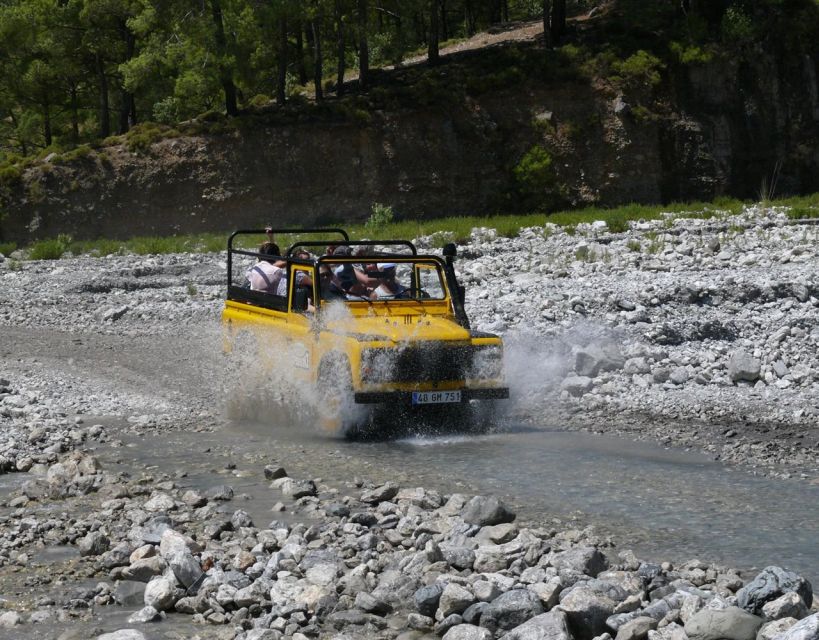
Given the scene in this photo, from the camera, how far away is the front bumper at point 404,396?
1156 centimetres

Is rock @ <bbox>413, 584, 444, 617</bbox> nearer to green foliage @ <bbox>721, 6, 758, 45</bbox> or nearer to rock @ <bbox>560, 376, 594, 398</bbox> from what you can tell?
rock @ <bbox>560, 376, 594, 398</bbox>

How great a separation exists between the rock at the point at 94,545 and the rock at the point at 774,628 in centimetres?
460

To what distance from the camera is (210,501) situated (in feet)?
30.8

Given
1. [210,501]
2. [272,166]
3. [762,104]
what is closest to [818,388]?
[210,501]

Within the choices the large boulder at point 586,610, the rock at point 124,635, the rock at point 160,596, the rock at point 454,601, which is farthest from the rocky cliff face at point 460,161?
the large boulder at point 586,610

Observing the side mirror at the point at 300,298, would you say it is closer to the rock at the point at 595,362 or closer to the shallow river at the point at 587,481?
the shallow river at the point at 587,481

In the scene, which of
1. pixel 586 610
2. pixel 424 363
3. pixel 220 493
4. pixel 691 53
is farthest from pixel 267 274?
pixel 691 53

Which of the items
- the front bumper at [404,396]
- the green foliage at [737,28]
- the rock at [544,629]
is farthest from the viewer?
the green foliage at [737,28]

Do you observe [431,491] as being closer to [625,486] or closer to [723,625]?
[625,486]

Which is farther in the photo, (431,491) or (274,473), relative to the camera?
(274,473)

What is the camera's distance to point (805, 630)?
555cm

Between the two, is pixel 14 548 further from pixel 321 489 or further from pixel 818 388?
pixel 818 388

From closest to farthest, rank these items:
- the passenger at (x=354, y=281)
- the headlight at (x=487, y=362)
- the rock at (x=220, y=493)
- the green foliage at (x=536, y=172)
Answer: the rock at (x=220, y=493) < the headlight at (x=487, y=362) < the passenger at (x=354, y=281) < the green foliage at (x=536, y=172)

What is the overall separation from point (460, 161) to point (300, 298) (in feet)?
112
